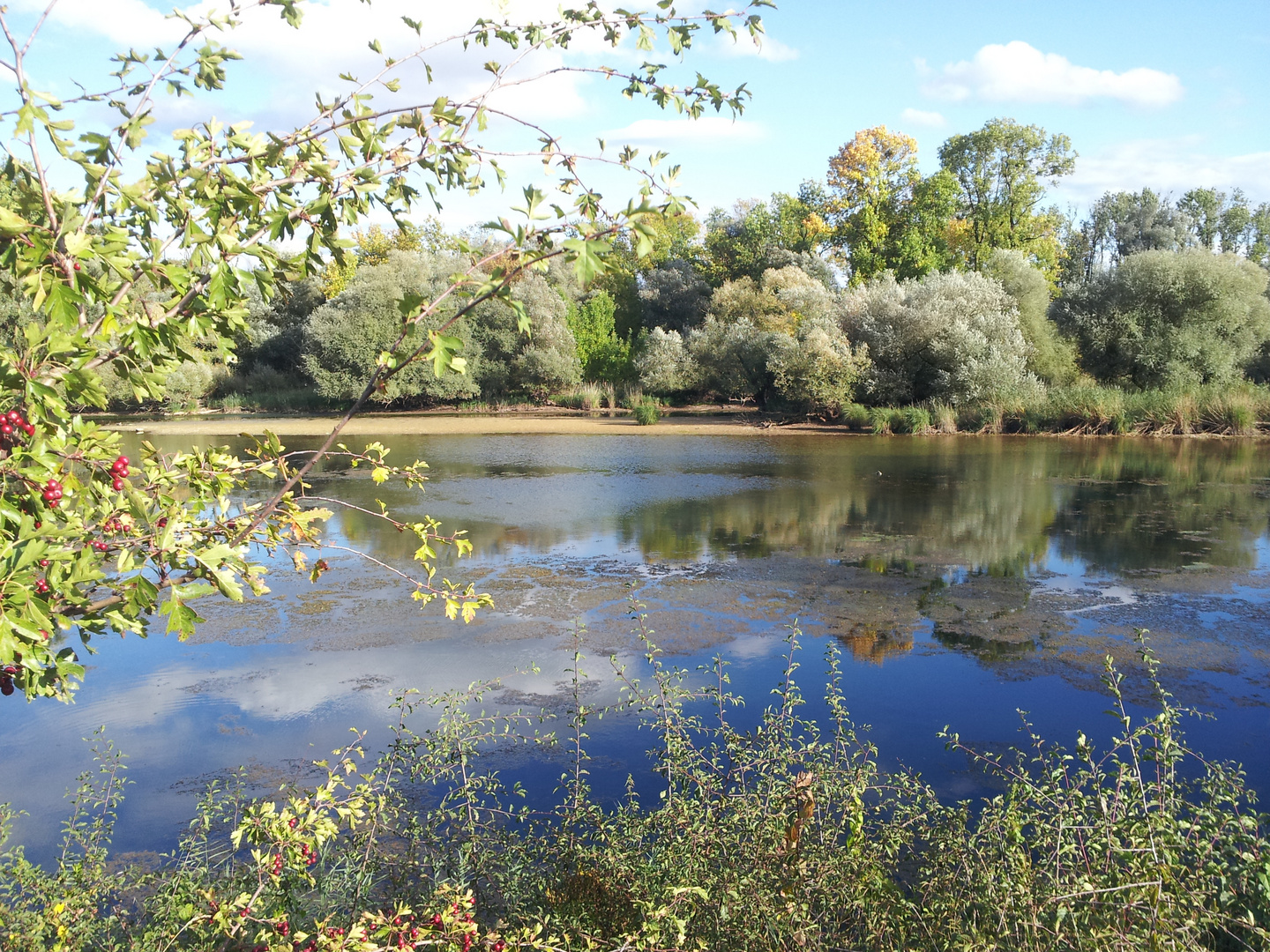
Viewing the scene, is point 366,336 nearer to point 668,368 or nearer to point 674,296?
point 668,368

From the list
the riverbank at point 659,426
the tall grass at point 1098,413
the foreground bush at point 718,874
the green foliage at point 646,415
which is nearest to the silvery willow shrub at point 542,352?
the riverbank at point 659,426

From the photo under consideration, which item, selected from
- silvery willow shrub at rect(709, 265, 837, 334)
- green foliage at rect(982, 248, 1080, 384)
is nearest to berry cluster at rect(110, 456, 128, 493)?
green foliage at rect(982, 248, 1080, 384)

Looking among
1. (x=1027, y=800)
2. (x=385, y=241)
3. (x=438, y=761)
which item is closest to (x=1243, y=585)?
(x=1027, y=800)

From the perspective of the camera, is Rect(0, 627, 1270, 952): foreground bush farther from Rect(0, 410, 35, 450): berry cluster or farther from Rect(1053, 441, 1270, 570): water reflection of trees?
Rect(1053, 441, 1270, 570): water reflection of trees

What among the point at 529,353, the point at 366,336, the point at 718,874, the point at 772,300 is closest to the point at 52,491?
the point at 718,874

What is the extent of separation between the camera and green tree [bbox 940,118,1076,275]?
44.7m

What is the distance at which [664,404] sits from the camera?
35.4m

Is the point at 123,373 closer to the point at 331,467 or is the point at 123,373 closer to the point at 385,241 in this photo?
the point at 331,467

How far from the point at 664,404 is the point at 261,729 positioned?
99.1 feet

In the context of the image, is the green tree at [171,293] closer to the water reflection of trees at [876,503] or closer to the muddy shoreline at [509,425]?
the water reflection of trees at [876,503]

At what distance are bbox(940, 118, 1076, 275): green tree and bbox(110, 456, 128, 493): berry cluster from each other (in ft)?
153

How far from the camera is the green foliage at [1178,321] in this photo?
2833cm

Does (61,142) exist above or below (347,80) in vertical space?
below

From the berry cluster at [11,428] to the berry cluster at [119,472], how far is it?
247 mm
